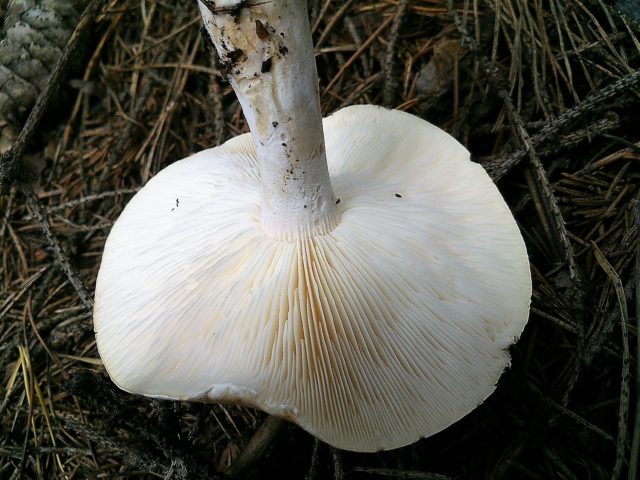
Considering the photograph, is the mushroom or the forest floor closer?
the mushroom

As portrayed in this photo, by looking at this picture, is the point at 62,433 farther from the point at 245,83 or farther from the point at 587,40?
the point at 587,40

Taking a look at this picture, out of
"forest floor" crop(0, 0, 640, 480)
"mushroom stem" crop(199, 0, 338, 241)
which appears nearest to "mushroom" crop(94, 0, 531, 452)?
"mushroom stem" crop(199, 0, 338, 241)

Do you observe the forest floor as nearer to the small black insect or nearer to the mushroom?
the mushroom

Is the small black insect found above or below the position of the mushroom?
above

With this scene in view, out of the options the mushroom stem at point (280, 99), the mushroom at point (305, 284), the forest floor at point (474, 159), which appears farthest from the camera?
the forest floor at point (474, 159)

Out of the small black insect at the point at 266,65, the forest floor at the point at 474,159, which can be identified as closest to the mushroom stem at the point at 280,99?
the small black insect at the point at 266,65

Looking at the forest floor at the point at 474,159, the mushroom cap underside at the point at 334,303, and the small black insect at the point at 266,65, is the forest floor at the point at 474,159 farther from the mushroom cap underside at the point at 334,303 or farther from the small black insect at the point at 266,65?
the small black insect at the point at 266,65
